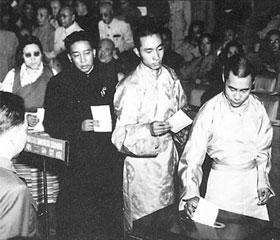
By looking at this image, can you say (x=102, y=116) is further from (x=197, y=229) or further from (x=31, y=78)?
(x=197, y=229)

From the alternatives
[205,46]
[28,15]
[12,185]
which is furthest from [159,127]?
[28,15]

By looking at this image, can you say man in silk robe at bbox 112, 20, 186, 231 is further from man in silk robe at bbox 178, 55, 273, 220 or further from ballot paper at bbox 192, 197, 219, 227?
ballot paper at bbox 192, 197, 219, 227

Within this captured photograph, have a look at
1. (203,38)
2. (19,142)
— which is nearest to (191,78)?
(203,38)

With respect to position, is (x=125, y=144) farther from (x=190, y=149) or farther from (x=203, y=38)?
(x=203, y=38)

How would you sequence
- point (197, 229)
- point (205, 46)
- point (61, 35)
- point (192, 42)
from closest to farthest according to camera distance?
point (197, 229)
point (61, 35)
point (205, 46)
point (192, 42)

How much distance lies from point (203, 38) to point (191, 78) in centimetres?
52

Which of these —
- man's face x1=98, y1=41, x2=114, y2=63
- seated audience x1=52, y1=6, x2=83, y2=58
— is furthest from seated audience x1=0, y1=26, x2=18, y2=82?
seated audience x1=52, y1=6, x2=83, y2=58

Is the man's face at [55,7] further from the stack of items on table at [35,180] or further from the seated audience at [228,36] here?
the stack of items on table at [35,180]

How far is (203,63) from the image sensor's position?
6328 millimetres

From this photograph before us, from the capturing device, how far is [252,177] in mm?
2725

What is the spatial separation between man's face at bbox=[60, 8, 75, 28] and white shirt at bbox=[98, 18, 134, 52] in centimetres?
79

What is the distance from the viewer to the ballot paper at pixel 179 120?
2910mm

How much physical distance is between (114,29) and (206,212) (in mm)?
4729

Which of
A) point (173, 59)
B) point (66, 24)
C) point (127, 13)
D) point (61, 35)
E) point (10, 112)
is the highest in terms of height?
point (127, 13)
